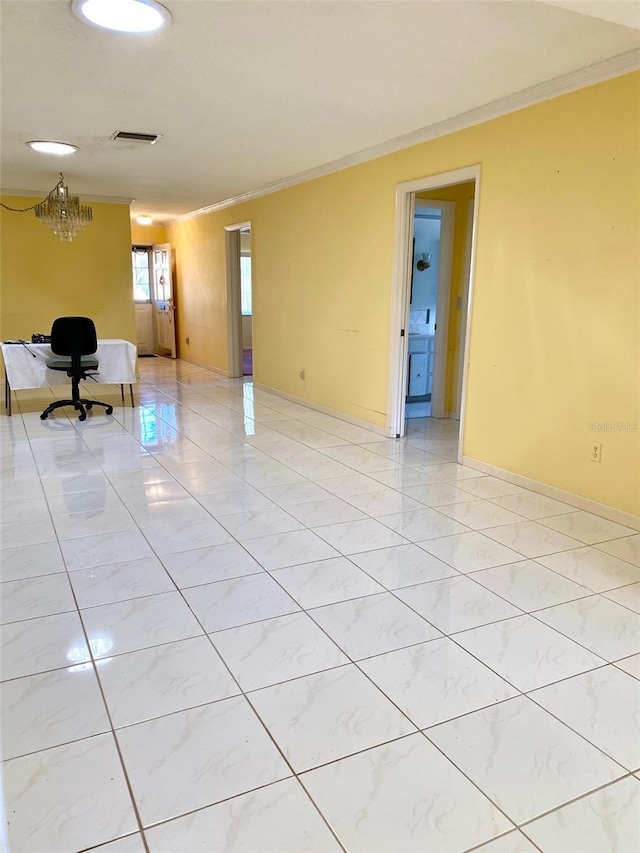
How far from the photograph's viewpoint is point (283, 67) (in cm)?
311

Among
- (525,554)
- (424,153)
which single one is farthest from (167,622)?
(424,153)

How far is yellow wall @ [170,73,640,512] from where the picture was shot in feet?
10.2

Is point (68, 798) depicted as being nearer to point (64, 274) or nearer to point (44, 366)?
point (44, 366)

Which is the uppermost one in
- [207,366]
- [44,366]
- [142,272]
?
[142,272]

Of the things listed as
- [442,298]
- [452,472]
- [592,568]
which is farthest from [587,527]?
[442,298]

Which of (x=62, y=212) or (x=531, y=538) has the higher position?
(x=62, y=212)

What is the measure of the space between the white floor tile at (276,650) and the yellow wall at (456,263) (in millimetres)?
3986

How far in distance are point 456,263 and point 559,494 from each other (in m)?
2.78

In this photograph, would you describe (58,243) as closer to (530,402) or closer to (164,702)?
(530,402)

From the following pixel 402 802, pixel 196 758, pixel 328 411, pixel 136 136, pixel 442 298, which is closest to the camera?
pixel 402 802

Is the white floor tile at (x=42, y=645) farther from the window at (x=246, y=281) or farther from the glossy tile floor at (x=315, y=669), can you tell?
the window at (x=246, y=281)

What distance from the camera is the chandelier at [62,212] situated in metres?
5.88

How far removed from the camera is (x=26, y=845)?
1365 mm

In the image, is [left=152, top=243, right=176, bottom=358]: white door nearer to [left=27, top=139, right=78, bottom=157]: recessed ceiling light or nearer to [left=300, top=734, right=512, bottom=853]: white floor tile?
[left=27, top=139, right=78, bottom=157]: recessed ceiling light
